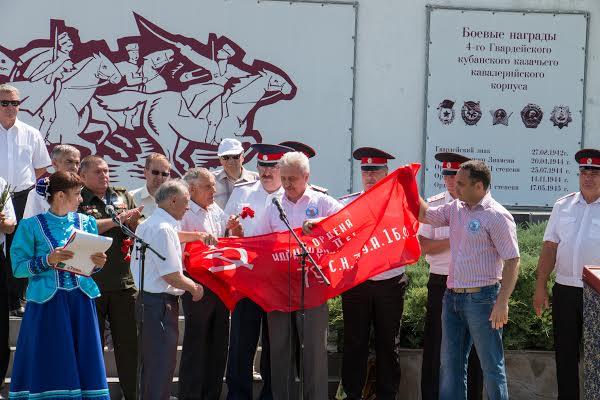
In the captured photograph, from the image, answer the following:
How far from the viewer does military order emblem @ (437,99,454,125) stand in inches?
452

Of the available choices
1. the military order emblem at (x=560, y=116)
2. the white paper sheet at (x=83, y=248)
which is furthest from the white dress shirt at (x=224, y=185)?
the military order emblem at (x=560, y=116)

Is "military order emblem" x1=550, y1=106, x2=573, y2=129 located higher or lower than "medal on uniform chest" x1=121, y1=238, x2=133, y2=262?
higher

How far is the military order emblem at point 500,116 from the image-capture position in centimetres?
1155

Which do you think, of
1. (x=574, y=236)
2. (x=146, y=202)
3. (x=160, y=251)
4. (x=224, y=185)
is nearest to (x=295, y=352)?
(x=160, y=251)

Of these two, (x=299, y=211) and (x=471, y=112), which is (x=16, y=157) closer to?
(x=299, y=211)

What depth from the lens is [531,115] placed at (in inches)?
457

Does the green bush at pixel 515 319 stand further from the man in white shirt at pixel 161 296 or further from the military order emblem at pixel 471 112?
the military order emblem at pixel 471 112

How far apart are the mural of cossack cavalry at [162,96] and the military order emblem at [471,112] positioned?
1.76 m

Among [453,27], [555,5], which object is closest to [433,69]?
[453,27]

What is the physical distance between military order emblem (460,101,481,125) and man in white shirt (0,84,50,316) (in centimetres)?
432

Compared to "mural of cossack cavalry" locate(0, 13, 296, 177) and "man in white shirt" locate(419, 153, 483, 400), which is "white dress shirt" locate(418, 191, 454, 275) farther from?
"mural of cossack cavalry" locate(0, 13, 296, 177)

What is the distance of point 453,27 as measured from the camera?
37.6 feet

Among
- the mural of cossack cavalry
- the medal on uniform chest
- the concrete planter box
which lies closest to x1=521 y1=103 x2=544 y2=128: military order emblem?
the mural of cossack cavalry

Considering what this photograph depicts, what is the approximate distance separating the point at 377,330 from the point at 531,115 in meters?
3.70
